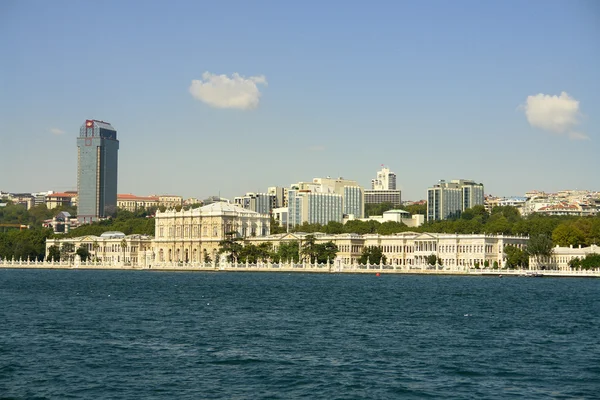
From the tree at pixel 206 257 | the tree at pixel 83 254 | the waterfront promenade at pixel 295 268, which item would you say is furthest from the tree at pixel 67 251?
the tree at pixel 206 257

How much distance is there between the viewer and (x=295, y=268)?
11700cm

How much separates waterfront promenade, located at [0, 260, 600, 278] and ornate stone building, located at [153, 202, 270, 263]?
617 cm

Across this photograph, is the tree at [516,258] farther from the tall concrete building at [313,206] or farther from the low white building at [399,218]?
the tall concrete building at [313,206]

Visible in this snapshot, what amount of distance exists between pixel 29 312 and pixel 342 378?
22.8m

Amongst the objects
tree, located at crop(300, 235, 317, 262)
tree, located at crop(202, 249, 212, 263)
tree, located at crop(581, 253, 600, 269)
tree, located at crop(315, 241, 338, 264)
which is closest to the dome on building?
tree, located at crop(202, 249, 212, 263)

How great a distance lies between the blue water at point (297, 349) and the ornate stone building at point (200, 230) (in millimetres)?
86260

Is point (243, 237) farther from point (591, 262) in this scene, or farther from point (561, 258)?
point (591, 262)

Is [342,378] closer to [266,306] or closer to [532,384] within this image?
[532,384]

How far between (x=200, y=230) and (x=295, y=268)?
98.7 feet

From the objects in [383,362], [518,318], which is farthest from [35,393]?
[518,318]

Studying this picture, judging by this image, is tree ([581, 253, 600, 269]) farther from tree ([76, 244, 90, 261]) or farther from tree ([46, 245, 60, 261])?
tree ([46, 245, 60, 261])

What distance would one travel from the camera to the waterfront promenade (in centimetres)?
9925

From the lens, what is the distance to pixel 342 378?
27453 mm

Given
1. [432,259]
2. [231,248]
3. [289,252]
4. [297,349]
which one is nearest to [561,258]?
[432,259]
